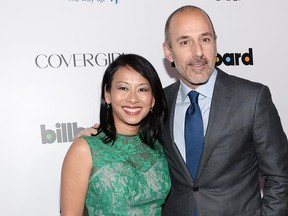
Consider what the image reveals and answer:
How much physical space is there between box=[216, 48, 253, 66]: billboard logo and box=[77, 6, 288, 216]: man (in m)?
0.83

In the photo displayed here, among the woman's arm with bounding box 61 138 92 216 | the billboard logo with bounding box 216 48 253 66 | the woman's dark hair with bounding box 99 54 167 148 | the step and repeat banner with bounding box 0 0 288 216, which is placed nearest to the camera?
the woman's arm with bounding box 61 138 92 216

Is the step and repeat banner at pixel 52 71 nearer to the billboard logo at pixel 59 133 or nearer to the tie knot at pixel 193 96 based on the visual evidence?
the billboard logo at pixel 59 133

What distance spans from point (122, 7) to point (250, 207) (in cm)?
143

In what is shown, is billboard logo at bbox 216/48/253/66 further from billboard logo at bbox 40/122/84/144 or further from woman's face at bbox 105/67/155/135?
billboard logo at bbox 40/122/84/144

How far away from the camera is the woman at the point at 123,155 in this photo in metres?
1.57

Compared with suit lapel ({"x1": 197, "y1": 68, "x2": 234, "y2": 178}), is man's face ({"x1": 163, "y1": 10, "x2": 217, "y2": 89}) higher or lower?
higher

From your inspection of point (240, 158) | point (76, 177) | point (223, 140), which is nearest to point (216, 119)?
point (223, 140)

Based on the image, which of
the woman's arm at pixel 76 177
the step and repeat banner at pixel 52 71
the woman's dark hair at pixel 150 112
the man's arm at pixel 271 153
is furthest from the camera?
the step and repeat banner at pixel 52 71

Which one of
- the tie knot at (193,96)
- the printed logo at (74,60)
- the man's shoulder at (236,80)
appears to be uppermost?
the printed logo at (74,60)

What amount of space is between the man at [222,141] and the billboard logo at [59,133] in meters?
0.76

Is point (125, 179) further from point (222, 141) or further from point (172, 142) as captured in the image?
point (222, 141)

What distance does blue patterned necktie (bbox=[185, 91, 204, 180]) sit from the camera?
1548 mm

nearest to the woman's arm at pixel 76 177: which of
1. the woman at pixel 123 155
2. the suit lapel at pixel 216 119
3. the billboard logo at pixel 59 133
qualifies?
the woman at pixel 123 155

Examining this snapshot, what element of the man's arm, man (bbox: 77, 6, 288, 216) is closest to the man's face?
man (bbox: 77, 6, 288, 216)
